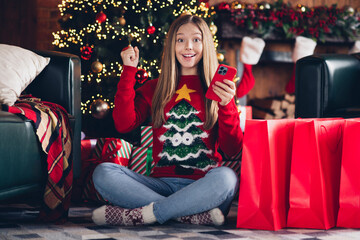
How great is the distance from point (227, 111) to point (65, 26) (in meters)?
1.46

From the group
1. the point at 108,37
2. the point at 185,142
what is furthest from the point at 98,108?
Answer: the point at 185,142

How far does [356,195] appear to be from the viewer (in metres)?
1.58

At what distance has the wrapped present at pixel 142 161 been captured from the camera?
229 centimetres

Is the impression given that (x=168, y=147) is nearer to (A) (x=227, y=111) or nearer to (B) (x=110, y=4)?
(A) (x=227, y=111)

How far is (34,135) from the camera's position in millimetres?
1655

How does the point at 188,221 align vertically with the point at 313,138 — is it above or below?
below

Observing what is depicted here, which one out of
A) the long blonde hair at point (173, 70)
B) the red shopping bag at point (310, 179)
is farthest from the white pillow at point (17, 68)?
the red shopping bag at point (310, 179)

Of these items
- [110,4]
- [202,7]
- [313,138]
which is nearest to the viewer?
[313,138]

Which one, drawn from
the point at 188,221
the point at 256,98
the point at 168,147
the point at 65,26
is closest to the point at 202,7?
the point at 65,26

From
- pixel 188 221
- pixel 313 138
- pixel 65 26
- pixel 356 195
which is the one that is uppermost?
pixel 65 26

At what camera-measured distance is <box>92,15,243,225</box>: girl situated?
1.61m

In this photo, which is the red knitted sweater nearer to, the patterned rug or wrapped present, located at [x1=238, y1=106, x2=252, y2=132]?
the patterned rug

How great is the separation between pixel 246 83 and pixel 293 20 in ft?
1.86

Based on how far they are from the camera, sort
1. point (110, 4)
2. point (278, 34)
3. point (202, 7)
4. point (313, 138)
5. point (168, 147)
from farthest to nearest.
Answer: point (278, 34), point (202, 7), point (110, 4), point (168, 147), point (313, 138)
